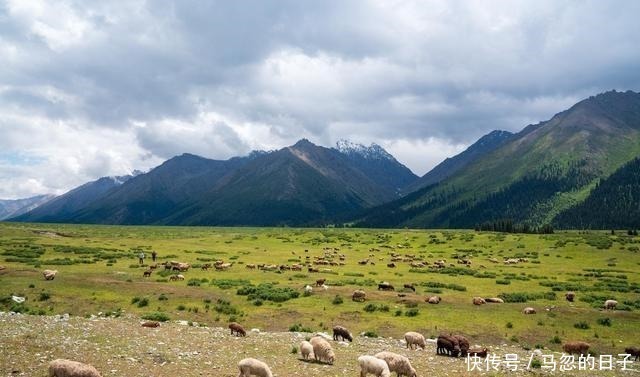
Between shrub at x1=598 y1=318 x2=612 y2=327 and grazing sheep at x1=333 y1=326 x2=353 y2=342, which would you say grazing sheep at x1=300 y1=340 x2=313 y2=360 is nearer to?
grazing sheep at x1=333 y1=326 x2=353 y2=342

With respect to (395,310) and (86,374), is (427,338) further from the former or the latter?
(86,374)

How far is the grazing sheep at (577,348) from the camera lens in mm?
29416

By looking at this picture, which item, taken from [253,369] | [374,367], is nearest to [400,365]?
[374,367]

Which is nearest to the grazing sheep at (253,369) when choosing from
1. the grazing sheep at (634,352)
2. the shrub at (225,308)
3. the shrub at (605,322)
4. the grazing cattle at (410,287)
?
the shrub at (225,308)

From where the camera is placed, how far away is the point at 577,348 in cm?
2955

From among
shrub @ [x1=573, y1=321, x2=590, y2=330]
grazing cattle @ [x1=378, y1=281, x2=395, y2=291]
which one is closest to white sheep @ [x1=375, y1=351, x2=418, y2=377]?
shrub @ [x1=573, y1=321, x2=590, y2=330]

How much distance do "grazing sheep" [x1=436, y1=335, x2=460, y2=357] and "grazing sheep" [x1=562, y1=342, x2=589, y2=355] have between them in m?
8.46

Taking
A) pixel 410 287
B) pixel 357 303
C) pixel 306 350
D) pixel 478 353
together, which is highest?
pixel 306 350

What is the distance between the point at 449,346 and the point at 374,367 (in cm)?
835

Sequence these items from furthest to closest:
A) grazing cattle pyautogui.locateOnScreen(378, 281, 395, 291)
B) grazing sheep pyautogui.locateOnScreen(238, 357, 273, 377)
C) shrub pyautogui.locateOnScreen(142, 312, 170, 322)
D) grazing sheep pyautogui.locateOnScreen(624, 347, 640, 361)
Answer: grazing cattle pyautogui.locateOnScreen(378, 281, 395, 291), shrub pyautogui.locateOnScreen(142, 312, 170, 322), grazing sheep pyautogui.locateOnScreen(624, 347, 640, 361), grazing sheep pyautogui.locateOnScreen(238, 357, 273, 377)

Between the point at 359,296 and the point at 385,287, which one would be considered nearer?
the point at 359,296

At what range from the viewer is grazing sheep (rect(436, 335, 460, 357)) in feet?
88.9

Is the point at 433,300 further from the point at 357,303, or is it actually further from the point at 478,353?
the point at 478,353

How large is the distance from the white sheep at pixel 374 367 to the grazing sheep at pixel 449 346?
7.64 meters
